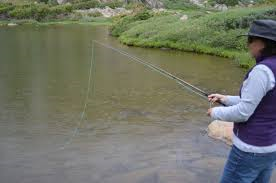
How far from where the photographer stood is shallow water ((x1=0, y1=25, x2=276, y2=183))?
6328 mm

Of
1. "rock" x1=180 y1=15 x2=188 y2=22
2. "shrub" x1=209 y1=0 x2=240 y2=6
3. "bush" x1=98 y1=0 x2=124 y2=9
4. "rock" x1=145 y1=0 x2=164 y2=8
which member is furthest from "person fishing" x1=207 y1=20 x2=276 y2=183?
"shrub" x1=209 y1=0 x2=240 y2=6

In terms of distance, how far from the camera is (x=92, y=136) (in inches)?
320

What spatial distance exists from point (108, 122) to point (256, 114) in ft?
20.3

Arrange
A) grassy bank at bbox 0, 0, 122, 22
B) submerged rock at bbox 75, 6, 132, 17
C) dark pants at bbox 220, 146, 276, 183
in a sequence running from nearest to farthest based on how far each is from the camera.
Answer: dark pants at bbox 220, 146, 276, 183 → grassy bank at bbox 0, 0, 122, 22 → submerged rock at bbox 75, 6, 132, 17

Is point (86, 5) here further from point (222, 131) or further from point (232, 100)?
point (232, 100)

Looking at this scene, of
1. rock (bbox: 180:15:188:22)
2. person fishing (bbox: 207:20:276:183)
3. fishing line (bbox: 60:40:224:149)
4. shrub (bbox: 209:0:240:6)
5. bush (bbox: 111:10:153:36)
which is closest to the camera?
person fishing (bbox: 207:20:276:183)

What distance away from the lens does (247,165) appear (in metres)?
3.24

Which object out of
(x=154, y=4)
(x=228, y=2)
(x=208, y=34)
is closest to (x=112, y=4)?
(x=154, y=4)

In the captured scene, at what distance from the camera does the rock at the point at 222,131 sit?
24.7ft

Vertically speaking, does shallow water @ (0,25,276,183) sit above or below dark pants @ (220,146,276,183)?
below

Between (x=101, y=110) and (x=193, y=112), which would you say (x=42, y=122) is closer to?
(x=101, y=110)

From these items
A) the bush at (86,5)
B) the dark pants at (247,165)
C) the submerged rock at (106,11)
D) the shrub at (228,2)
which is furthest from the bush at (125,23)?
the shrub at (228,2)

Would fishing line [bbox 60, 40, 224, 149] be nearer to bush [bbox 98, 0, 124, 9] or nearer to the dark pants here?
the dark pants

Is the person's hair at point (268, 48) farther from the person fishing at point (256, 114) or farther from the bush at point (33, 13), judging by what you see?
the bush at point (33, 13)
